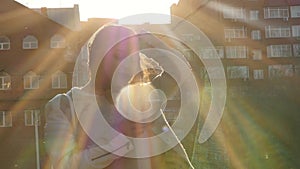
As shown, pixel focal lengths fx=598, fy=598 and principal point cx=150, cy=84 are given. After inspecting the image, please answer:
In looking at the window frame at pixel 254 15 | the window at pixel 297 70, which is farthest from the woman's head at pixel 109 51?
the window frame at pixel 254 15

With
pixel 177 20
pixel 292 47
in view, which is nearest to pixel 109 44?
pixel 177 20

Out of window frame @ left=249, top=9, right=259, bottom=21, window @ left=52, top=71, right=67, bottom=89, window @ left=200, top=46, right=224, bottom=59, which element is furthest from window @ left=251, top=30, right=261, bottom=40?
window @ left=52, top=71, right=67, bottom=89

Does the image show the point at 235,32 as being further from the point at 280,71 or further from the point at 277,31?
the point at 280,71

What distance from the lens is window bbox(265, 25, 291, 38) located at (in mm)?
32750

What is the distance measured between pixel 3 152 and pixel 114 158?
23601 mm

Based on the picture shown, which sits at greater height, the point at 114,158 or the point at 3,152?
the point at 114,158

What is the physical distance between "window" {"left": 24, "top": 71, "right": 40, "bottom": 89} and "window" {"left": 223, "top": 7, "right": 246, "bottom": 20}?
37.0 feet

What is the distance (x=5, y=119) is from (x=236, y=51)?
43.1 feet

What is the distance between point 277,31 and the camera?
33.0 m

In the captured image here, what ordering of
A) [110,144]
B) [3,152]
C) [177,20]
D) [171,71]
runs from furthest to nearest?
1. [177,20]
2. [3,152]
3. [171,71]
4. [110,144]

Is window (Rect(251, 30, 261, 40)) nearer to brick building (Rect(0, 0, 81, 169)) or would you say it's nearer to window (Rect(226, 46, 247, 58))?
window (Rect(226, 46, 247, 58))

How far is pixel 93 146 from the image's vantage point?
1.50m

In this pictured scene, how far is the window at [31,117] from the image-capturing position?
81.8ft

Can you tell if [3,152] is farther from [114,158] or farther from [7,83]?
[114,158]
